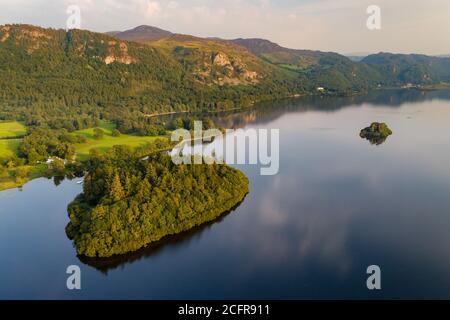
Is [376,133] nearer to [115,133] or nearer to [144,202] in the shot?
[115,133]

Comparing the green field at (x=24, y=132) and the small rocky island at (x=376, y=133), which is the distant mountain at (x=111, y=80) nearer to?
the green field at (x=24, y=132)

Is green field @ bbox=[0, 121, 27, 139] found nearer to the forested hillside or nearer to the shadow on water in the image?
the forested hillside

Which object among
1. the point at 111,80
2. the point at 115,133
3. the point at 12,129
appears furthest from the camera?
the point at 111,80

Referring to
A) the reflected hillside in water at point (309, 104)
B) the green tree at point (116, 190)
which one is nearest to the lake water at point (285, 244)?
the green tree at point (116, 190)

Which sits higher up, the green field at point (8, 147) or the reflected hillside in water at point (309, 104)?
the reflected hillside in water at point (309, 104)

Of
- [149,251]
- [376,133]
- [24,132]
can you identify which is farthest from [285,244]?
[24,132]

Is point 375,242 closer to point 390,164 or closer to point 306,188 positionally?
point 306,188
